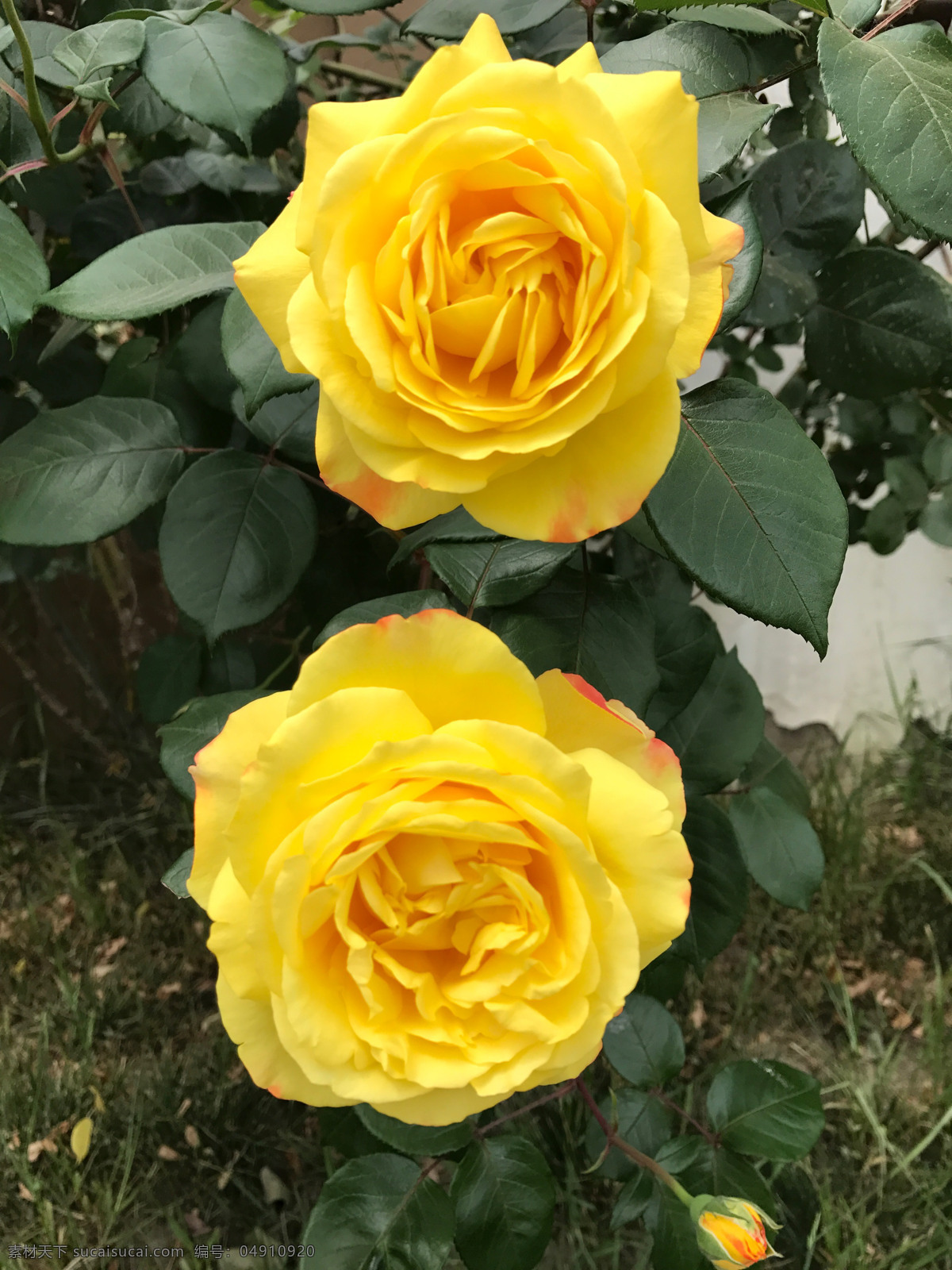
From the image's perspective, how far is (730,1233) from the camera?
0.48 m

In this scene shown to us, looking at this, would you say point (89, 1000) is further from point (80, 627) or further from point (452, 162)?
point (452, 162)

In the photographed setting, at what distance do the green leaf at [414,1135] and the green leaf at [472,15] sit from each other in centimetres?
61

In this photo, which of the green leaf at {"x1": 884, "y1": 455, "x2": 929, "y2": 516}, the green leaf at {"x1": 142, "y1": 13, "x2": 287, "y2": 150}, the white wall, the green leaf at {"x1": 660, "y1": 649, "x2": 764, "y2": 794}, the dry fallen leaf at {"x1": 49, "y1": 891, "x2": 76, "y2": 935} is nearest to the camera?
the green leaf at {"x1": 142, "y1": 13, "x2": 287, "y2": 150}

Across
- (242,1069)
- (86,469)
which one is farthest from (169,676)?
(242,1069)

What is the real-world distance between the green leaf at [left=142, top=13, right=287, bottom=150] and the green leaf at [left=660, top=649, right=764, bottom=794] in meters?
0.48

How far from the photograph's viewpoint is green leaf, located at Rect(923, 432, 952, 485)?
0.89 m

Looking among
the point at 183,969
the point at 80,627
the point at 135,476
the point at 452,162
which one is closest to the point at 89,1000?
the point at 183,969

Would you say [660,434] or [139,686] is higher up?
[660,434]

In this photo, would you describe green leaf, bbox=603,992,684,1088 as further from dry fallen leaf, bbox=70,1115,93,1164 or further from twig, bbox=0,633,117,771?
twig, bbox=0,633,117,771

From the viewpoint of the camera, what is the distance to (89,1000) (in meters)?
1.09

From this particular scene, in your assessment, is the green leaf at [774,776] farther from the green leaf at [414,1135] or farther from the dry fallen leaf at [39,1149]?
the dry fallen leaf at [39,1149]

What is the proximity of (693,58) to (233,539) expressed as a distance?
368 millimetres

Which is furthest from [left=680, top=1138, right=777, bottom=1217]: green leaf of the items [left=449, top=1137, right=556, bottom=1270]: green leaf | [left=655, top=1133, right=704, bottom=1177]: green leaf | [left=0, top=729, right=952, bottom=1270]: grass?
[left=0, top=729, right=952, bottom=1270]: grass

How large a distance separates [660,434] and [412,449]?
0.27 feet
